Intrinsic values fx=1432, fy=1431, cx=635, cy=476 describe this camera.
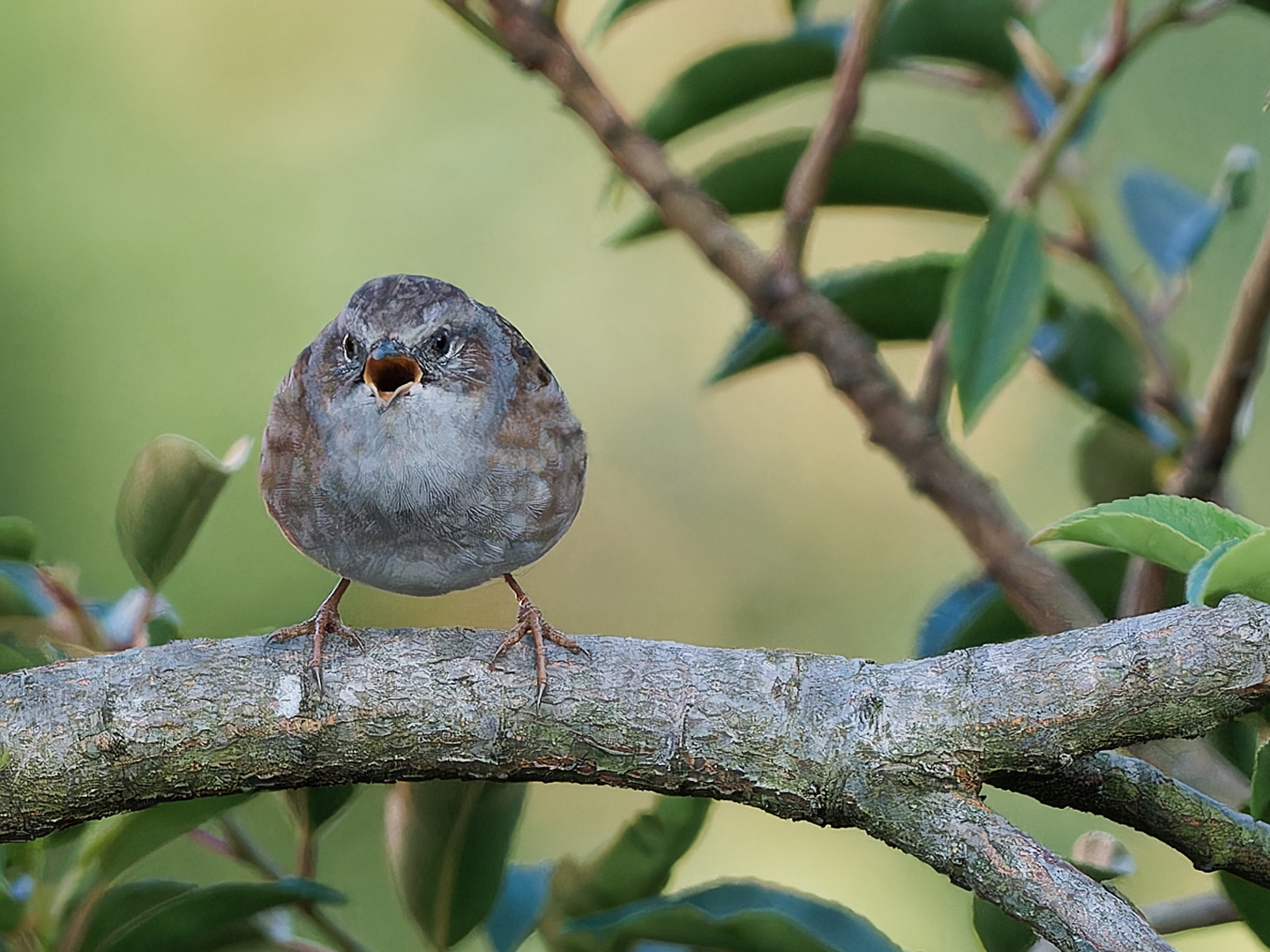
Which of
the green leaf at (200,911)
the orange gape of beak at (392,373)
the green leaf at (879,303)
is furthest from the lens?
the green leaf at (879,303)

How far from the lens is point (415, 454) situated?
160cm

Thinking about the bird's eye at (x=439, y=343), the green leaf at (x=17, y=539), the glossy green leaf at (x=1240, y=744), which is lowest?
the green leaf at (x=17, y=539)

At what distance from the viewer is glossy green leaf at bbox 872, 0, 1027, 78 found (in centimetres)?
178

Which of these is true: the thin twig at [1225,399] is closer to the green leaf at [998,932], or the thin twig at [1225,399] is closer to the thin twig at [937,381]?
the thin twig at [937,381]

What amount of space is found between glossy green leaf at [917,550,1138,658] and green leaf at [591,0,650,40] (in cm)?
85


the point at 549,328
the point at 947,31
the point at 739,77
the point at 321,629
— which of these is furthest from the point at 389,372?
the point at 549,328

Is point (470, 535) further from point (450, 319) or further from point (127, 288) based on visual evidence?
point (127, 288)

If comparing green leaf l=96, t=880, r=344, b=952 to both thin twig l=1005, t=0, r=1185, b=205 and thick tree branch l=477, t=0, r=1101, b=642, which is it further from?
thin twig l=1005, t=0, r=1185, b=205

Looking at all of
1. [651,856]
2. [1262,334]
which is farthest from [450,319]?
[1262,334]

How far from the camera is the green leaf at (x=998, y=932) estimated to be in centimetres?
129

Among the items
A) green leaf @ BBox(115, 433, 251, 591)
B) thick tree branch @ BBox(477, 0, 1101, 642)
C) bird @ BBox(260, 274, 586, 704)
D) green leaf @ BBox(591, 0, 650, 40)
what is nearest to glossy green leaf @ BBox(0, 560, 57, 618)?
green leaf @ BBox(115, 433, 251, 591)

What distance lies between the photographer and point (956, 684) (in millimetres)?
1168

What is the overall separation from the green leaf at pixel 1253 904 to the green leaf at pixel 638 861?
1.65 ft

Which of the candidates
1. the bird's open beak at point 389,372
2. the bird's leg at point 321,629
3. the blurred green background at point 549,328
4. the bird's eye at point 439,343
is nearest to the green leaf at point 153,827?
the bird's leg at point 321,629
